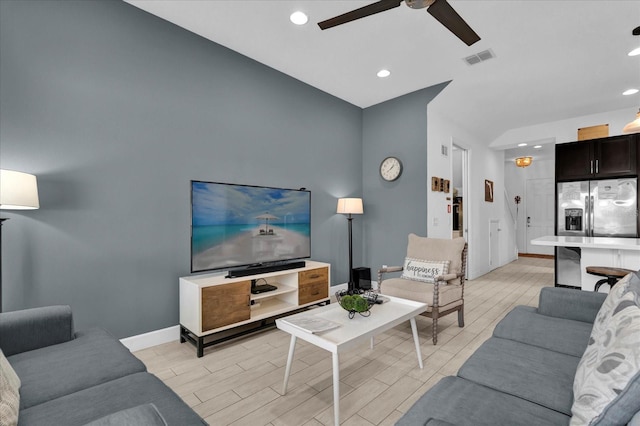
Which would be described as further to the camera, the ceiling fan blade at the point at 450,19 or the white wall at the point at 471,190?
the white wall at the point at 471,190

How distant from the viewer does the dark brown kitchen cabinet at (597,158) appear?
4.58 m

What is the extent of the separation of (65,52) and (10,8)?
1.20 ft

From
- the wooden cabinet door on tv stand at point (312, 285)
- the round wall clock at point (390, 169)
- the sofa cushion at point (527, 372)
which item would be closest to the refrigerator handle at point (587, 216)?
the round wall clock at point (390, 169)

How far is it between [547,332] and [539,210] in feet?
26.7

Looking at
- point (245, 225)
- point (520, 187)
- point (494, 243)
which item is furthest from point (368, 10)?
point (520, 187)

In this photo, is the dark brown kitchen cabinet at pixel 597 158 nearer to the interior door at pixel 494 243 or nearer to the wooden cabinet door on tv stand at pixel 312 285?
the interior door at pixel 494 243

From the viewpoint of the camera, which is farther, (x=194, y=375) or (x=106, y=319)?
(x=106, y=319)

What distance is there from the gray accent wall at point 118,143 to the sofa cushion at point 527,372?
261 cm

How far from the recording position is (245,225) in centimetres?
323

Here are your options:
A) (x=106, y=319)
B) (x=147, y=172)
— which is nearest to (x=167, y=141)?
(x=147, y=172)

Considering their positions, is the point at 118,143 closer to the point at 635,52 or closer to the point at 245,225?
the point at 245,225

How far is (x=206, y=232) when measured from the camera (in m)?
2.94

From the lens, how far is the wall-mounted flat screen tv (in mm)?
2918

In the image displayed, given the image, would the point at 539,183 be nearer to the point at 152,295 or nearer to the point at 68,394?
the point at 152,295
